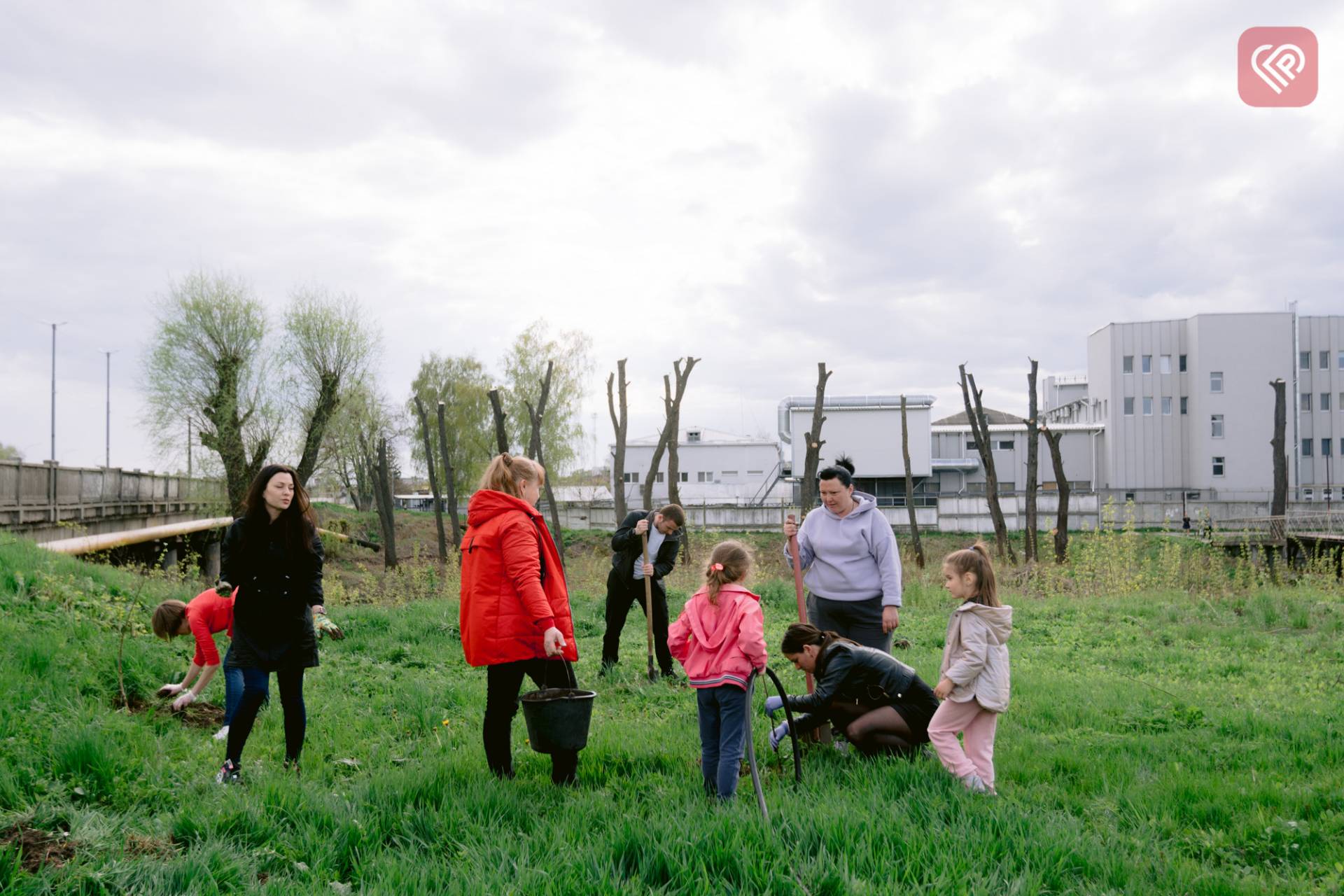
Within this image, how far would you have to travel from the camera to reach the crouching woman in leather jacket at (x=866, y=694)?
534 cm

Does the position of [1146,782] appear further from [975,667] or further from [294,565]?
[294,565]

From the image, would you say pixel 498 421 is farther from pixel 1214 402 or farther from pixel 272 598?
pixel 1214 402

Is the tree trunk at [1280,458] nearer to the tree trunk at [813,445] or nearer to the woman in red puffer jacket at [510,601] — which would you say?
the tree trunk at [813,445]

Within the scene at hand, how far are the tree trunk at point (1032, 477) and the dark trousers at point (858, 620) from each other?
826 inches

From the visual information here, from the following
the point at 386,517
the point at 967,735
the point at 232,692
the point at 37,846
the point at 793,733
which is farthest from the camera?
the point at 386,517

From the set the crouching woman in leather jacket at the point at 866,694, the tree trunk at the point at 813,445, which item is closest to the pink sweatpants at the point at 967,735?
the crouching woman in leather jacket at the point at 866,694

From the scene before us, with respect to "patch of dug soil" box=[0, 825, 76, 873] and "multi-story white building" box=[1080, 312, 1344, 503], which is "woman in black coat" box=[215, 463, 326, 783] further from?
→ "multi-story white building" box=[1080, 312, 1344, 503]

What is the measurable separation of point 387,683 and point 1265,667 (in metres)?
8.67

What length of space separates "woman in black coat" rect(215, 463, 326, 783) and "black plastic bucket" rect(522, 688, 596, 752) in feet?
5.13

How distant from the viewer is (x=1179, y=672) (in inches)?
354

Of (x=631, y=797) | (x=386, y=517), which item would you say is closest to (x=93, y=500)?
(x=386, y=517)

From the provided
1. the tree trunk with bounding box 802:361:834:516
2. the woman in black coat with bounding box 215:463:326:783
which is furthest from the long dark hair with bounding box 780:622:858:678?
the tree trunk with bounding box 802:361:834:516

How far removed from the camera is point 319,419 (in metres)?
33.9

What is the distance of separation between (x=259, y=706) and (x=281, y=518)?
43.9 inches
